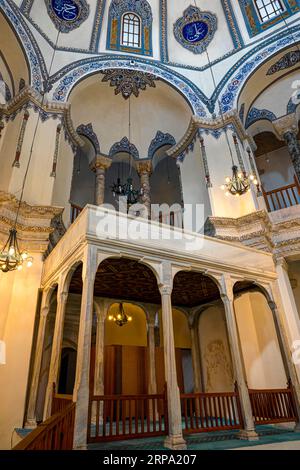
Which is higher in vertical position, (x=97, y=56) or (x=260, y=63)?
(x=97, y=56)

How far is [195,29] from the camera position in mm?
12414

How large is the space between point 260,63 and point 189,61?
2.72 meters

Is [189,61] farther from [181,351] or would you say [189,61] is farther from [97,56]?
[181,351]

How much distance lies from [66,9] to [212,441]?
525 inches

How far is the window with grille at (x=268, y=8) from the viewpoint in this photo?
11.4m

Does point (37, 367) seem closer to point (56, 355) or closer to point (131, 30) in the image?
point (56, 355)

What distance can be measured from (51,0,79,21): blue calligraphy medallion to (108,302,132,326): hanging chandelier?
10.1m

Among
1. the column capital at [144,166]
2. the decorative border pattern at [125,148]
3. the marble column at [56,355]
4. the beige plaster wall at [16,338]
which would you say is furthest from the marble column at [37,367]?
the decorative border pattern at [125,148]

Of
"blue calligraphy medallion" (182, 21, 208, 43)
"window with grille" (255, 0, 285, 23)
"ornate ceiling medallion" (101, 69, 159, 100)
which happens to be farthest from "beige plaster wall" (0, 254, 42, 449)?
"window with grille" (255, 0, 285, 23)

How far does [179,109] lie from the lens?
11.8 m

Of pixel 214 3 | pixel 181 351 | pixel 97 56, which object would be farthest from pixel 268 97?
pixel 181 351

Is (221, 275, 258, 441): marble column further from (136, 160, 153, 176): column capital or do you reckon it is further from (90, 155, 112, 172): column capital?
(90, 155, 112, 172): column capital

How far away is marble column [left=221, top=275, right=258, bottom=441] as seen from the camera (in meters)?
5.03

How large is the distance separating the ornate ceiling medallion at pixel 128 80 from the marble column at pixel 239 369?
841 cm
